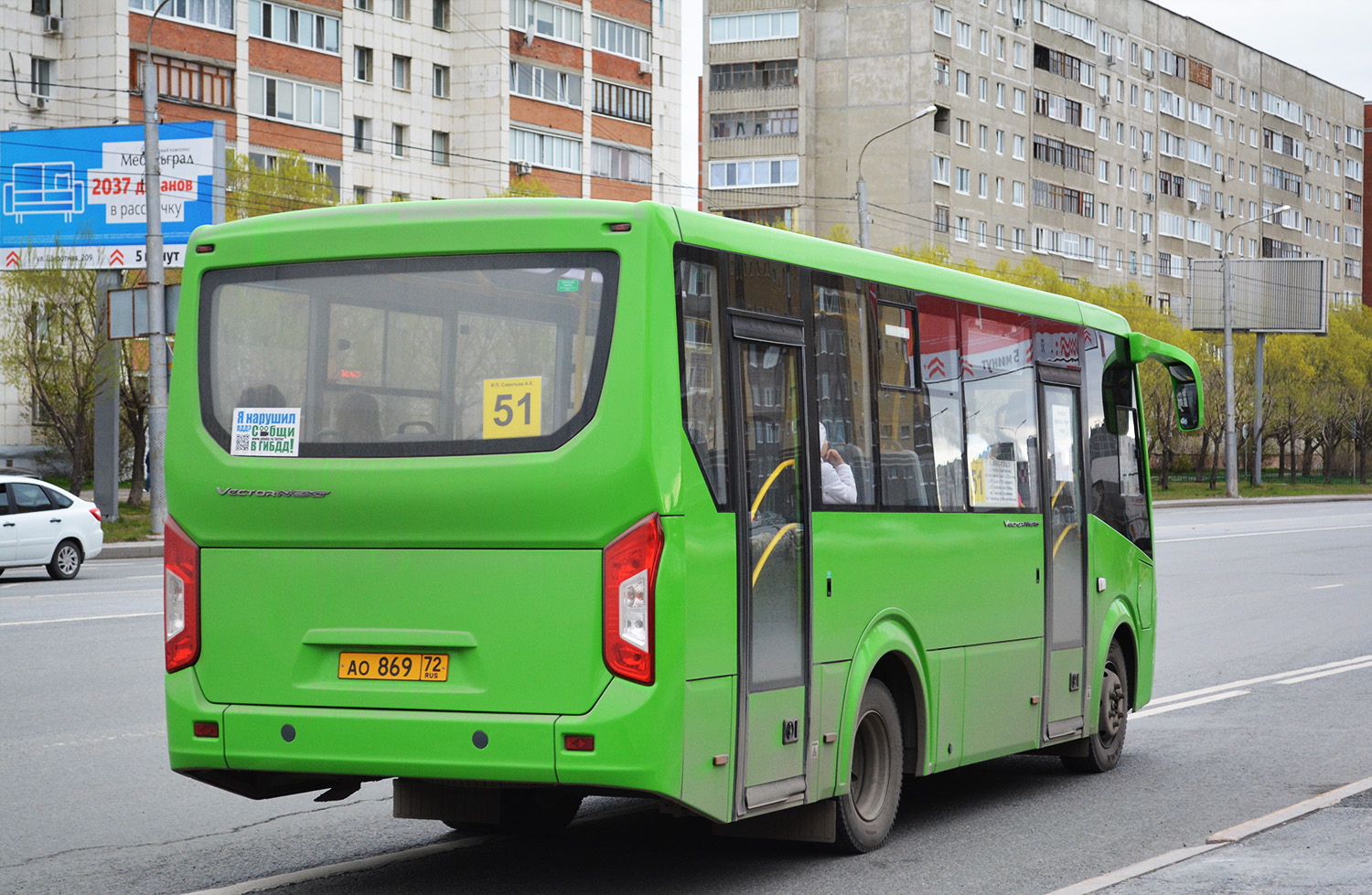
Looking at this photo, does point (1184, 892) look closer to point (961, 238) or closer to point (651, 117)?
point (651, 117)

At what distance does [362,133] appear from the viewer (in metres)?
61.4

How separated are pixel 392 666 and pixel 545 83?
62.4 m

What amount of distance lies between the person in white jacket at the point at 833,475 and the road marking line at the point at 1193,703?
19.5ft

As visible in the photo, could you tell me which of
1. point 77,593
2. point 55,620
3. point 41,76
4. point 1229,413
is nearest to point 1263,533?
point 77,593

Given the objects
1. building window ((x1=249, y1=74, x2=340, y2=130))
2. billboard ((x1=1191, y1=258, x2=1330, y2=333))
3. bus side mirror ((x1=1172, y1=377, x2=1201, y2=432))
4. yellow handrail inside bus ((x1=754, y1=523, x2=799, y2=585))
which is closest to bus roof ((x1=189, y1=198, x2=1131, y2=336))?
yellow handrail inside bus ((x1=754, y1=523, x2=799, y2=585))

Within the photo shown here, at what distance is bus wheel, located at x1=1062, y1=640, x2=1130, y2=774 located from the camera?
10.2 m

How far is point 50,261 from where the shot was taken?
1590 inches

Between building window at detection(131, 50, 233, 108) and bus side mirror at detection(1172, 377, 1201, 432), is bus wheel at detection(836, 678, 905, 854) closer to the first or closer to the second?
bus side mirror at detection(1172, 377, 1201, 432)

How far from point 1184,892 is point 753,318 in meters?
2.79

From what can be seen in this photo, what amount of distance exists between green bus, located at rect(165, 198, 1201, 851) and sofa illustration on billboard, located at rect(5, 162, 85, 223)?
31.5 meters

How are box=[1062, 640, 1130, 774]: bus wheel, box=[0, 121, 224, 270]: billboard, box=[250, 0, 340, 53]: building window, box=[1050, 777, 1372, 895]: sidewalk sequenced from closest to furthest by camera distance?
box=[1050, 777, 1372, 895]: sidewalk
box=[1062, 640, 1130, 774]: bus wheel
box=[0, 121, 224, 270]: billboard
box=[250, 0, 340, 53]: building window

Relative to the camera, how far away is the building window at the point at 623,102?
6919 cm

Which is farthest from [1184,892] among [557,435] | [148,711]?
[148,711]

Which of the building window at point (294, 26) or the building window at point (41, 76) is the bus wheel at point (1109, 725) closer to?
the building window at point (41, 76)
